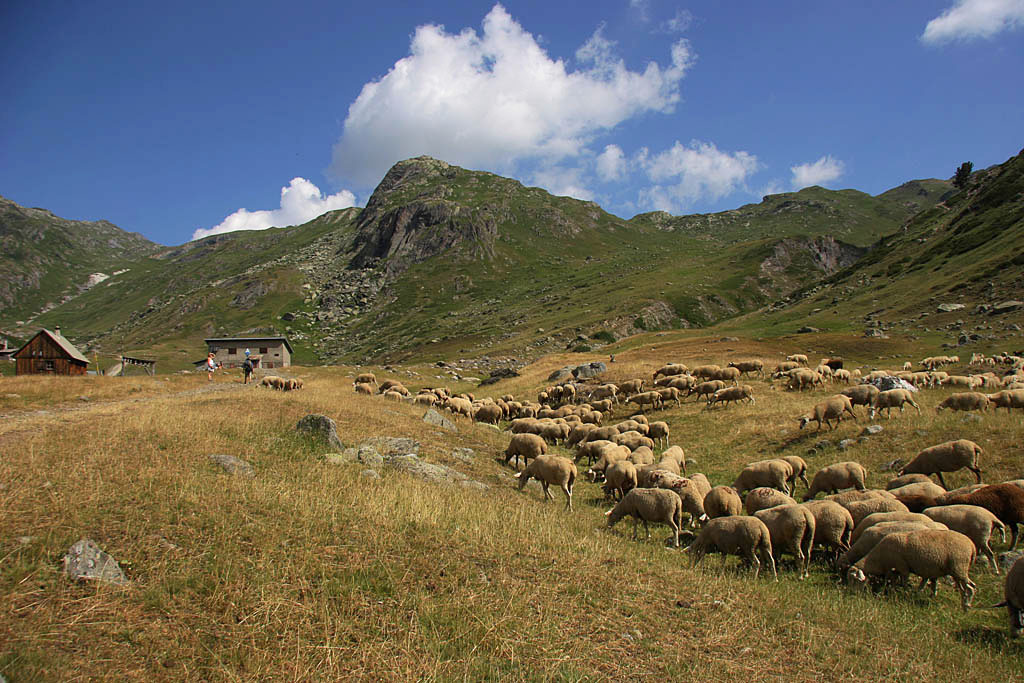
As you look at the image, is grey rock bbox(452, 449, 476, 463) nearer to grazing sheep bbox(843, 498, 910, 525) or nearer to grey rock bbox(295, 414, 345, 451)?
grey rock bbox(295, 414, 345, 451)

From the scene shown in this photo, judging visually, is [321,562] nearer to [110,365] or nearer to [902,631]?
[902,631]

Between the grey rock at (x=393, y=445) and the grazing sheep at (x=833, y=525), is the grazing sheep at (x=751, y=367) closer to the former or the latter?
the grazing sheep at (x=833, y=525)

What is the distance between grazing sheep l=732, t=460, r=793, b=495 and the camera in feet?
48.5

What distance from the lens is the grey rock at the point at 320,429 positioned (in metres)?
15.7

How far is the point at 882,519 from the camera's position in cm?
1055

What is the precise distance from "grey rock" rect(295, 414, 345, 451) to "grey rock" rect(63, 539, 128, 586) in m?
8.30

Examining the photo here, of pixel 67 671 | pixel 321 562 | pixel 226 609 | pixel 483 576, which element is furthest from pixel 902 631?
pixel 67 671

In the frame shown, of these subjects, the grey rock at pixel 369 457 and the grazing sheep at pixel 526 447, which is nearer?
the grey rock at pixel 369 457

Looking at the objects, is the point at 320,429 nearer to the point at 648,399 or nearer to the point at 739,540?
the point at 739,540

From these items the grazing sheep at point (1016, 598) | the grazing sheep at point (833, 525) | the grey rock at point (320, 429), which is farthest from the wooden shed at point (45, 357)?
the grazing sheep at point (1016, 598)

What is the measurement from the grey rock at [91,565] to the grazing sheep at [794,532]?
1166 centimetres

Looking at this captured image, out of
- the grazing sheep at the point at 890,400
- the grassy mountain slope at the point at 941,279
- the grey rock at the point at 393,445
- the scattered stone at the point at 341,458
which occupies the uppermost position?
the grassy mountain slope at the point at 941,279

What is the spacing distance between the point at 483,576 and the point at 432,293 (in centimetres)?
17893

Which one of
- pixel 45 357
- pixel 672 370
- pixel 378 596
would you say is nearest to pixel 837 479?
pixel 378 596
